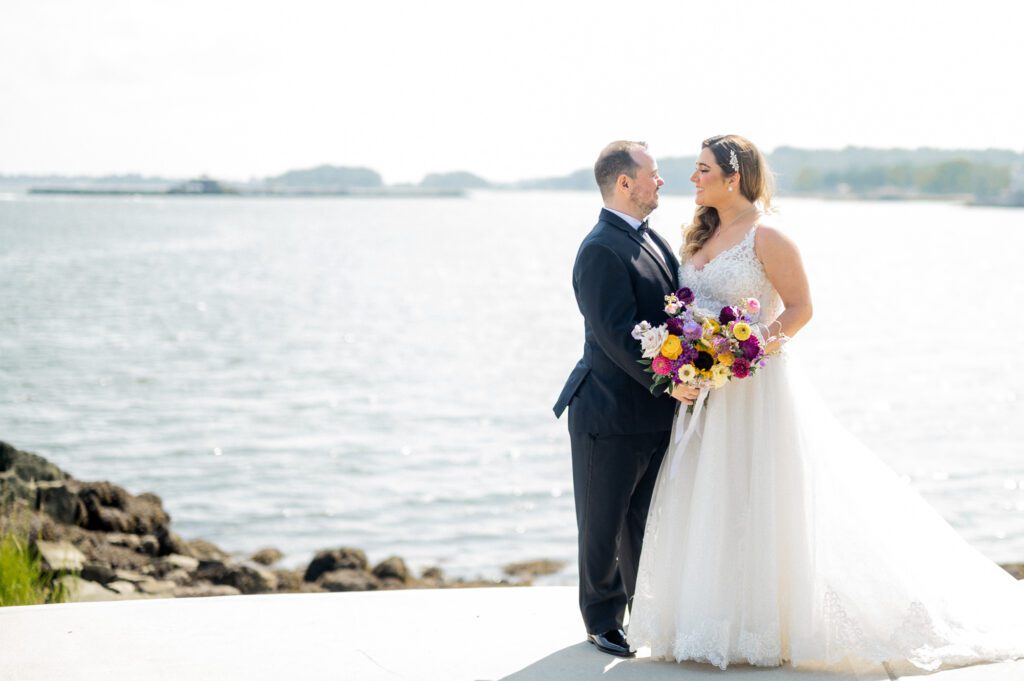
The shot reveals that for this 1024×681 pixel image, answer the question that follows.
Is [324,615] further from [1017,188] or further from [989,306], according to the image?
[1017,188]

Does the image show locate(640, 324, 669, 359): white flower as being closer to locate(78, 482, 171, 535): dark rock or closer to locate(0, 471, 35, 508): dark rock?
locate(0, 471, 35, 508): dark rock


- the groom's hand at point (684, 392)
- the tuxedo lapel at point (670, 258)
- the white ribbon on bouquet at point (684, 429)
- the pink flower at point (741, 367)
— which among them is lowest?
the white ribbon on bouquet at point (684, 429)

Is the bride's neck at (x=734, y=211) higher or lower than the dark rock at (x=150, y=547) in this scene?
higher

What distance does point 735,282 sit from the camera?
5.16m

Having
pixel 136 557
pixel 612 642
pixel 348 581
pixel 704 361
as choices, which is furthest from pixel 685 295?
pixel 136 557

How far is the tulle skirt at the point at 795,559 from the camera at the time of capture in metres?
4.99

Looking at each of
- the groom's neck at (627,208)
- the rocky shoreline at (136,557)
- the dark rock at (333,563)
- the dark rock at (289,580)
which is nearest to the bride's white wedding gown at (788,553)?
the groom's neck at (627,208)

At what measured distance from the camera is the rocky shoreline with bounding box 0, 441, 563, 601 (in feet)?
33.0

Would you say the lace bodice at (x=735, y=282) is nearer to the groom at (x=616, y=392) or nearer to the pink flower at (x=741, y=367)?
the groom at (x=616, y=392)

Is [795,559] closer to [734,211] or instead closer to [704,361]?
[704,361]

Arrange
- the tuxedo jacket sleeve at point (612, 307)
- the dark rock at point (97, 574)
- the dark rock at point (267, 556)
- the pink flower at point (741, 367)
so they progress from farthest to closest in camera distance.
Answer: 1. the dark rock at point (267, 556)
2. the dark rock at point (97, 574)
3. the tuxedo jacket sleeve at point (612, 307)
4. the pink flower at point (741, 367)

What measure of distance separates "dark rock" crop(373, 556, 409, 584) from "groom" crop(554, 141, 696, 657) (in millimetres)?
6105

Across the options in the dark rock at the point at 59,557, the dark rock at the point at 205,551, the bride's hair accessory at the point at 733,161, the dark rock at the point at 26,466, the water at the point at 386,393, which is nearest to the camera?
the bride's hair accessory at the point at 733,161

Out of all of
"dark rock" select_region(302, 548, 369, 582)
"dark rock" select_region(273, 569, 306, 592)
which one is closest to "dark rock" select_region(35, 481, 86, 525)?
"dark rock" select_region(273, 569, 306, 592)
